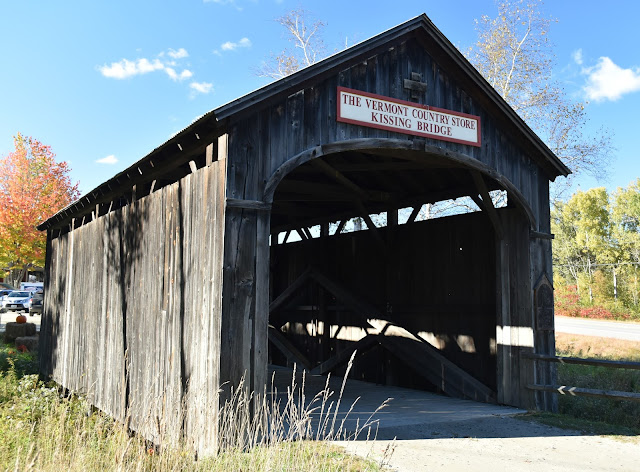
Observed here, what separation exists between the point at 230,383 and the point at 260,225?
1667mm

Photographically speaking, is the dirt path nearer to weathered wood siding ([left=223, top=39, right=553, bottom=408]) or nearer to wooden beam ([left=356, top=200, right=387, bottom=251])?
weathered wood siding ([left=223, top=39, right=553, bottom=408])

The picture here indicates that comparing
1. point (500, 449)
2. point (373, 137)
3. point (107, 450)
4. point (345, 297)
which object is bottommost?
point (500, 449)

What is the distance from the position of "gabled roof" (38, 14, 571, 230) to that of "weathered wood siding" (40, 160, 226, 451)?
475mm

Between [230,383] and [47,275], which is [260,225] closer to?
[230,383]

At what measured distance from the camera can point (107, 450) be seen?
5.68 m

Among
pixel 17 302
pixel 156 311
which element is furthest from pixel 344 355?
pixel 17 302

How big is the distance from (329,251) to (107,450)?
8362mm

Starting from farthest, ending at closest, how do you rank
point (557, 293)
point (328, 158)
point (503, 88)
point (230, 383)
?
point (557, 293) < point (503, 88) < point (328, 158) < point (230, 383)

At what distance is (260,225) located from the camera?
20.9ft

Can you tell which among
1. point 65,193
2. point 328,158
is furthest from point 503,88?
point 65,193

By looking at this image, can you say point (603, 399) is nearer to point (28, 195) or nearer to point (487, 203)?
point (487, 203)

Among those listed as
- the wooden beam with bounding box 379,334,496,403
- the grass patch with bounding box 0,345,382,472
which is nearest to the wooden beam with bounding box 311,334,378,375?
the wooden beam with bounding box 379,334,496,403

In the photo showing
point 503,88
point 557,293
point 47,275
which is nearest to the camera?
point 47,275

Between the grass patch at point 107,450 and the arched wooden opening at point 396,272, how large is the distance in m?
3.08
